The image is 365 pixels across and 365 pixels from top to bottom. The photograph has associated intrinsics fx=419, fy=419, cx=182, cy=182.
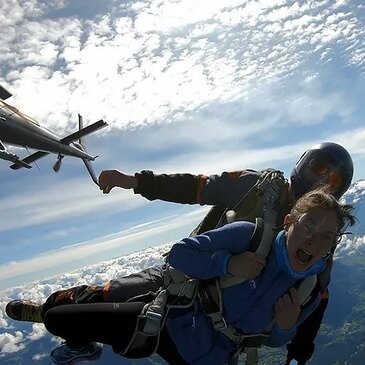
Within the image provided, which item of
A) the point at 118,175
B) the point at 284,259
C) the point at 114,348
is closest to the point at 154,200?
the point at 118,175

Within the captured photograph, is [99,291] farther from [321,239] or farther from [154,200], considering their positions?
[321,239]

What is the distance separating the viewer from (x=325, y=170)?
4.61m

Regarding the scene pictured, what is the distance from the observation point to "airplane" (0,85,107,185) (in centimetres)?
2385

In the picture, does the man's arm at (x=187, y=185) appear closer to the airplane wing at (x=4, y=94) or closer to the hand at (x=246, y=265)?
the hand at (x=246, y=265)

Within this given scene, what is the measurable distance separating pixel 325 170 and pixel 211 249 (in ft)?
5.86

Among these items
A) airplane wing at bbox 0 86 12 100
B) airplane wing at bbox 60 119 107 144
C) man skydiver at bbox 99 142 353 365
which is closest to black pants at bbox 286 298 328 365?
man skydiver at bbox 99 142 353 365

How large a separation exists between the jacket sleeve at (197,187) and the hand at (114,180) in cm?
8

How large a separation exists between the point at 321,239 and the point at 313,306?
2.92ft

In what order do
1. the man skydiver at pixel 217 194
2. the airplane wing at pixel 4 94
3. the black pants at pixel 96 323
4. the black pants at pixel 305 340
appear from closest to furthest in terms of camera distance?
the black pants at pixel 96 323
the man skydiver at pixel 217 194
the black pants at pixel 305 340
the airplane wing at pixel 4 94

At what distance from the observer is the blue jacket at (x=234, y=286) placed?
3547 mm

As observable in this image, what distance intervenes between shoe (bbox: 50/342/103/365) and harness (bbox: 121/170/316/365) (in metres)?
0.37

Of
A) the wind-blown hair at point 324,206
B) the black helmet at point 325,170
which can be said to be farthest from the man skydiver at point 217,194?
the wind-blown hair at point 324,206

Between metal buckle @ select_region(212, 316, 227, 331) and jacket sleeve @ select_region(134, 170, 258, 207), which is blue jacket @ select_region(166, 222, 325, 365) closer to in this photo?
metal buckle @ select_region(212, 316, 227, 331)

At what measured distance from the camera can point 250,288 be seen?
361cm
